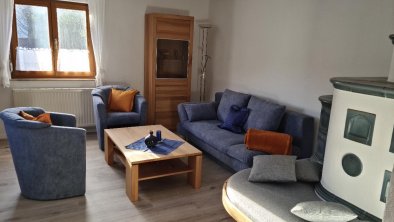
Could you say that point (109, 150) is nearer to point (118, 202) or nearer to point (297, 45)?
point (118, 202)

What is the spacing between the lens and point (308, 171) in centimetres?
Result: 229

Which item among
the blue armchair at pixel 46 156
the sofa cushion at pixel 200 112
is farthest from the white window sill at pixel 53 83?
the blue armchair at pixel 46 156

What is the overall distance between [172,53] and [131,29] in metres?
0.77

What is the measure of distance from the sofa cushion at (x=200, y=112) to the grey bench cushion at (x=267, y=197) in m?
2.03

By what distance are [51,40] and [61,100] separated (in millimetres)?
909

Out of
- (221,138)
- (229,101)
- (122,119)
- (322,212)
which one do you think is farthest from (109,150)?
(322,212)

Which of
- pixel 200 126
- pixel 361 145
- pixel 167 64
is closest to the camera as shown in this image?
pixel 361 145

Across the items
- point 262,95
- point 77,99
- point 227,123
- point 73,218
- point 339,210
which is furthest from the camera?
point 77,99

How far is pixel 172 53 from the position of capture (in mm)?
4977

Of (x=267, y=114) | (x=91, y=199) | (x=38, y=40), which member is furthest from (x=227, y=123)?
(x=38, y=40)

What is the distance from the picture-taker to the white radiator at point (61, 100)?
4.28 metres

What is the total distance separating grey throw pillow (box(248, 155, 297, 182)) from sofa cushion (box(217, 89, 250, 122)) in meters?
1.82

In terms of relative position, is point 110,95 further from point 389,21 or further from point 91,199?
point 389,21

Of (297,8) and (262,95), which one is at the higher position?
(297,8)
